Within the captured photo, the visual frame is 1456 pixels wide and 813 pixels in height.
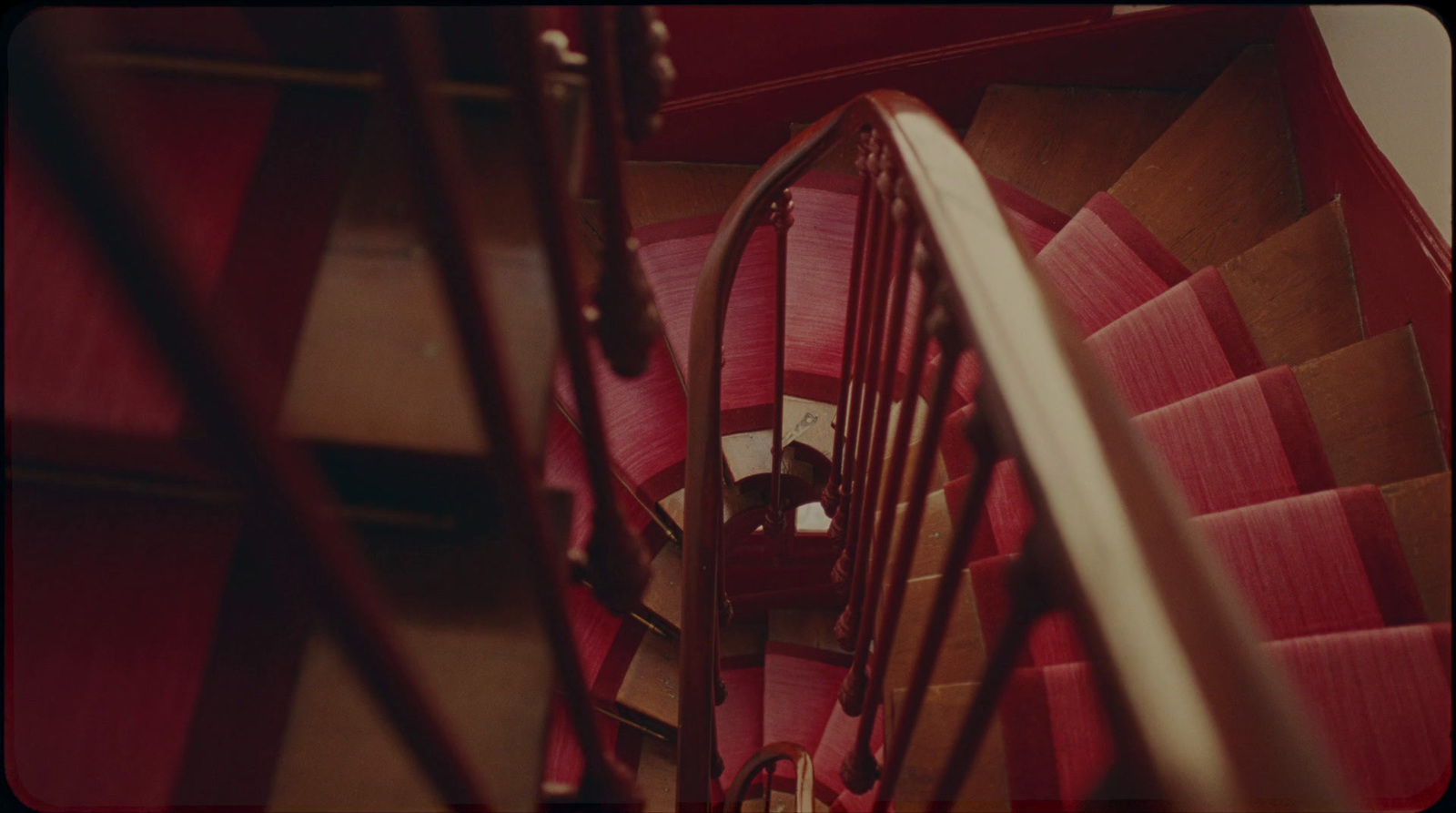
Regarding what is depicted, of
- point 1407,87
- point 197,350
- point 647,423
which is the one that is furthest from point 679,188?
point 197,350

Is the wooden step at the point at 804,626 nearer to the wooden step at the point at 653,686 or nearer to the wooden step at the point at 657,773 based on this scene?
the wooden step at the point at 657,773

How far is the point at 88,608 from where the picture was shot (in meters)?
0.75

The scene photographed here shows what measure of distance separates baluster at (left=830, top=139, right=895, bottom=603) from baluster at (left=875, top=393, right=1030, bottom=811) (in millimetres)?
468

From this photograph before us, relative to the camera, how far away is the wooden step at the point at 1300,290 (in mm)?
1708

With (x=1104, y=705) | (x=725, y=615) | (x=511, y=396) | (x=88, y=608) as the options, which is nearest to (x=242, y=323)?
(x=88, y=608)

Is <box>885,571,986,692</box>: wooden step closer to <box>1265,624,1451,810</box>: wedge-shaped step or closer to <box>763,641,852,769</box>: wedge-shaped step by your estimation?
<box>1265,624,1451,810</box>: wedge-shaped step

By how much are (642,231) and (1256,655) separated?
8.85ft

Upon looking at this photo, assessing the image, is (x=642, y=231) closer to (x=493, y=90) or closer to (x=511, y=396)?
(x=493, y=90)

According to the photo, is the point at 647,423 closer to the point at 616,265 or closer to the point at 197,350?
the point at 616,265

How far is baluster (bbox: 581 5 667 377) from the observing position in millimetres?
774

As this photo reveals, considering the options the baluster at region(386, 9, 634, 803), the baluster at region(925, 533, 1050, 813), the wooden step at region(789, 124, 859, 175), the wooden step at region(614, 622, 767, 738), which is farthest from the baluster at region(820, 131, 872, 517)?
the wooden step at region(614, 622, 767, 738)

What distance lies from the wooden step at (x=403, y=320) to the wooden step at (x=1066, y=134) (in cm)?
204

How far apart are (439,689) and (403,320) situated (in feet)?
1.28

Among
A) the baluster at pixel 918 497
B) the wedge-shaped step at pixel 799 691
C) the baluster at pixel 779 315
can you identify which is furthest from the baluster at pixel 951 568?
the wedge-shaped step at pixel 799 691
